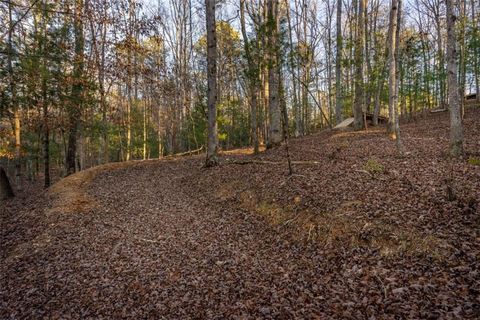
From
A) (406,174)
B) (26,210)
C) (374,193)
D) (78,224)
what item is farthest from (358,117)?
(26,210)

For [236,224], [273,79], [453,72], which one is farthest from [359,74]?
[236,224]

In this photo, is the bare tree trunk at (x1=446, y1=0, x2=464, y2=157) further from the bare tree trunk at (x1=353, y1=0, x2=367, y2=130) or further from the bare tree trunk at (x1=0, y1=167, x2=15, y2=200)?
the bare tree trunk at (x1=0, y1=167, x2=15, y2=200)

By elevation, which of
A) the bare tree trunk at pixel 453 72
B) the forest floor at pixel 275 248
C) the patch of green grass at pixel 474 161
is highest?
the bare tree trunk at pixel 453 72

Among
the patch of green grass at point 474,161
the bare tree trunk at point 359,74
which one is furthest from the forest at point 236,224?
the bare tree trunk at point 359,74


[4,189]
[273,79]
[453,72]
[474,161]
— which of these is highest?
[273,79]

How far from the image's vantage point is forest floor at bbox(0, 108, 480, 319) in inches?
147

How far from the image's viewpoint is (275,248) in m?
5.43

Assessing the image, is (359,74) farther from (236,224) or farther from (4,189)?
(4,189)

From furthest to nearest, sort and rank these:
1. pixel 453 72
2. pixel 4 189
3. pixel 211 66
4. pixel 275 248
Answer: pixel 4 189
pixel 211 66
pixel 453 72
pixel 275 248

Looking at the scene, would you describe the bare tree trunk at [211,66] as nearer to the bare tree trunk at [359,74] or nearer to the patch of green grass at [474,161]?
the patch of green grass at [474,161]

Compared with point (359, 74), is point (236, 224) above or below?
below

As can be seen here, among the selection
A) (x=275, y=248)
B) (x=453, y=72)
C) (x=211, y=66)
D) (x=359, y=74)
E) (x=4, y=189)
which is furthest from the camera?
(x=359, y=74)

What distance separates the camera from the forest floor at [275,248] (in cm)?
373

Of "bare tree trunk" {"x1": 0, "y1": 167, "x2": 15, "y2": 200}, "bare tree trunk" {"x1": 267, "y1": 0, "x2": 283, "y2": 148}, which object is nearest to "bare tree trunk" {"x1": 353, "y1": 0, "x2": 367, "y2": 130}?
"bare tree trunk" {"x1": 267, "y1": 0, "x2": 283, "y2": 148}
